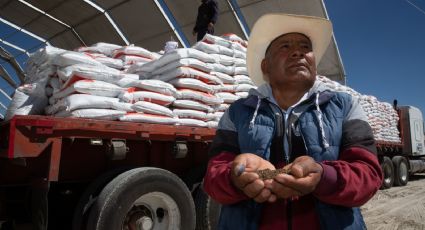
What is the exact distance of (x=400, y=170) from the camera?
1168 cm

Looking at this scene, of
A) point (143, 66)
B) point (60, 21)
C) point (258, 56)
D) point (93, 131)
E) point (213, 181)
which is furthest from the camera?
point (60, 21)

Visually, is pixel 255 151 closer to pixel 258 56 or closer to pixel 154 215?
pixel 258 56

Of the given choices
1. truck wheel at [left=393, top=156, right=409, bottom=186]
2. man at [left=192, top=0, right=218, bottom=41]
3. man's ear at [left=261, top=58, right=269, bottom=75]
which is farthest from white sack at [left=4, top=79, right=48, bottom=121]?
truck wheel at [left=393, top=156, right=409, bottom=186]

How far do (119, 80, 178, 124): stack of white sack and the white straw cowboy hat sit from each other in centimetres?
173

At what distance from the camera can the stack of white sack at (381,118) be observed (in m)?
9.84

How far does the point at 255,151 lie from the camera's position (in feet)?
5.12

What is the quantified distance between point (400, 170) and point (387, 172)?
3.73 ft

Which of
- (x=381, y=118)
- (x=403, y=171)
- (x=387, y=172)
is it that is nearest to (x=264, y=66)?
(x=381, y=118)

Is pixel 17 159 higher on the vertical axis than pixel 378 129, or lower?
lower

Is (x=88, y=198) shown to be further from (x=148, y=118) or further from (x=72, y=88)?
(x=72, y=88)

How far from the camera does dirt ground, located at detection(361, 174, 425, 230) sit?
5672mm

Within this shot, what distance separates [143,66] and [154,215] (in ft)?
6.87

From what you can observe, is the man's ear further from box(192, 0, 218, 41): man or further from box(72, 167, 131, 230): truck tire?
box(192, 0, 218, 41): man

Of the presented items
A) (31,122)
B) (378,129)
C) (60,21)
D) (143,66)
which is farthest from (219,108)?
(60,21)
